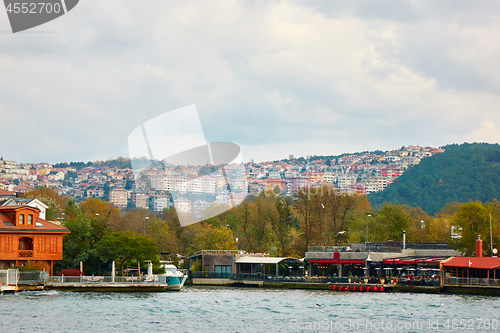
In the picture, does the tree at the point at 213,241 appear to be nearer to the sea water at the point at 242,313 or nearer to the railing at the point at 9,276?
the sea water at the point at 242,313

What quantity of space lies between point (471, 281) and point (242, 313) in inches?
939

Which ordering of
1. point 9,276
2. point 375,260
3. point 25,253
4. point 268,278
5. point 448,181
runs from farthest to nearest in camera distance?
1. point 448,181
2. point 268,278
3. point 375,260
4. point 25,253
5. point 9,276

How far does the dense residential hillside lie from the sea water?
126 metres

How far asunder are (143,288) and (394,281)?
22460 millimetres

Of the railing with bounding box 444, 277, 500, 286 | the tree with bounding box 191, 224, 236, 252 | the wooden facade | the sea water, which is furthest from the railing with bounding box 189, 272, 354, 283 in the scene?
the wooden facade

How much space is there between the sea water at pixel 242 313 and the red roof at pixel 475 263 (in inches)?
184

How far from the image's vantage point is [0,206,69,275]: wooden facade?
165 feet

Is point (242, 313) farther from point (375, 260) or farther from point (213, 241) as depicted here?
point (213, 241)

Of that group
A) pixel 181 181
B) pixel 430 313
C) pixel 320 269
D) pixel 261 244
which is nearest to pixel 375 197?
pixel 261 244

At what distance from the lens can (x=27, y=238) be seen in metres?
52.4

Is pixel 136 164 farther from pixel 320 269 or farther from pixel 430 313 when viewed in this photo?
pixel 320 269

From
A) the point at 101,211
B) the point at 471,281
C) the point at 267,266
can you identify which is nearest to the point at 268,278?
the point at 267,266

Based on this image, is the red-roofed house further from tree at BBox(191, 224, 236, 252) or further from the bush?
tree at BBox(191, 224, 236, 252)

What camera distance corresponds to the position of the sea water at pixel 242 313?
32531 millimetres
